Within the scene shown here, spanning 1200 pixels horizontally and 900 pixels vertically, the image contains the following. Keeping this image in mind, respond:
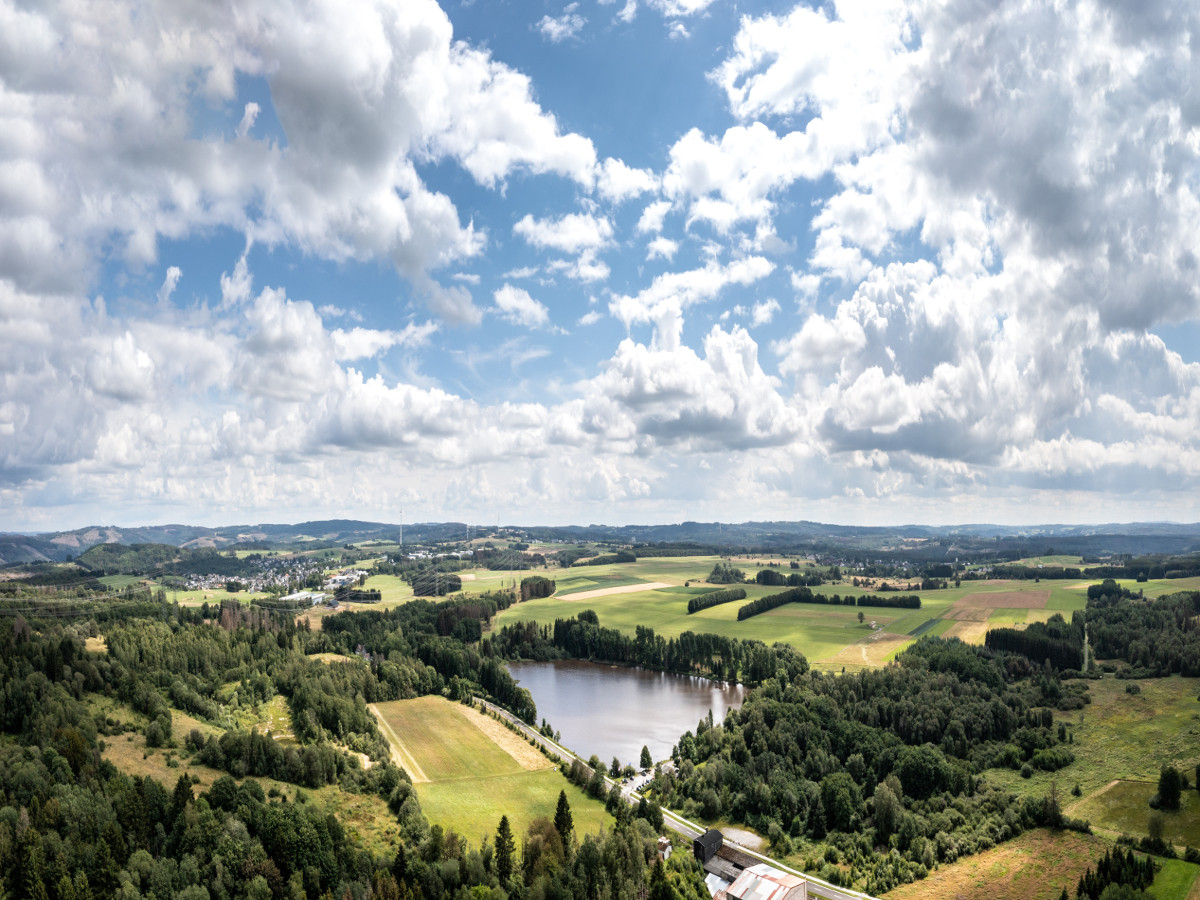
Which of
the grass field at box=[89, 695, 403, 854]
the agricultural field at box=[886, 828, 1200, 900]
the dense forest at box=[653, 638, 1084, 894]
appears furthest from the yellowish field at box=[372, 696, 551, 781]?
the agricultural field at box=[886, 828, 1200, 900]

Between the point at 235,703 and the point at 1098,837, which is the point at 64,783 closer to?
the point at 235,703

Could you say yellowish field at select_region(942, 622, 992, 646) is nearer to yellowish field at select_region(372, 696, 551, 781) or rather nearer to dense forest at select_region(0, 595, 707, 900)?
yellowish field at select_region(372, 696, 551, 781)

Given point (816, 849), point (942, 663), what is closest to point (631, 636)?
point (942, 663)

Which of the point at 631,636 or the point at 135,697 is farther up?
the point at 135,697

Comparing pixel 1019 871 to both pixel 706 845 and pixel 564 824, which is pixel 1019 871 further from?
pixel 564 824

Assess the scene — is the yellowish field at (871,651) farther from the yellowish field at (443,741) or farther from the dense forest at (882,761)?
the yellowish field at (443,741)

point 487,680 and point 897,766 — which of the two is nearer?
point 897,766

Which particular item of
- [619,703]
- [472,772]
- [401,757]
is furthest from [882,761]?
[401,757]
